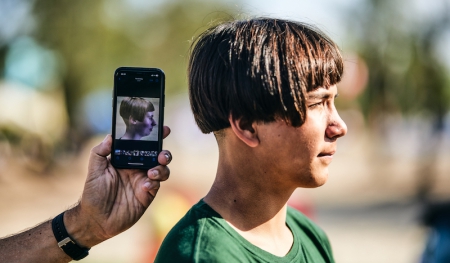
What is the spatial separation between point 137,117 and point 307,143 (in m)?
0.71

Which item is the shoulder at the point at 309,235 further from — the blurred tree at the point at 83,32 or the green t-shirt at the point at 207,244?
the blurred tree at the point at 83,32

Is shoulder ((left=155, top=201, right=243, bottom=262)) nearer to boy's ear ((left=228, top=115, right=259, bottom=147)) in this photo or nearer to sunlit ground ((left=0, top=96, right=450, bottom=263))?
boy's ear ((left=228, top=115, right=259, bottom=147))

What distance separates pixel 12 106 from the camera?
18.6m

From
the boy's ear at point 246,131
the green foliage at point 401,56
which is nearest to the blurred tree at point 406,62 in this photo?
the green foliage at point 401,56

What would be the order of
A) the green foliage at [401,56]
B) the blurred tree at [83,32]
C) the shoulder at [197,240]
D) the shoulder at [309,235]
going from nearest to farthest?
the shoulder at [197,240] < the shoulder at [309,235] < the green foliage at [401,56] < the blurred tree at [83,32]

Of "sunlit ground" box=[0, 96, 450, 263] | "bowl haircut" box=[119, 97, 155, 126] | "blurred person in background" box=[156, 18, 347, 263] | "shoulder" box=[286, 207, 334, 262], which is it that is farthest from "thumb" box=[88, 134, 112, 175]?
"sunlit ground" box=[0, 96, 450, 263]

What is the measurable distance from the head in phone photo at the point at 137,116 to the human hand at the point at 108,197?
0.10 meters

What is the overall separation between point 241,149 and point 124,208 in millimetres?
539

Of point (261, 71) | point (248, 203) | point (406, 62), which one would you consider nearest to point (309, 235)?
point (248, 203)

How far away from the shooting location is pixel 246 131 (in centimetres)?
202

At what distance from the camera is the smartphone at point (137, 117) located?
2240 mm

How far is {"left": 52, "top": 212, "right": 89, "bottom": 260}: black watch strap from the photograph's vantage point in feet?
7.36

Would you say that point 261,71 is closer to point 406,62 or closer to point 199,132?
point 406,62

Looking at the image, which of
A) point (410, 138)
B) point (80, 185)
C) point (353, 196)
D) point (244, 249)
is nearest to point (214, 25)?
point (244, 249)
